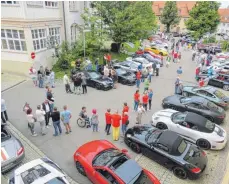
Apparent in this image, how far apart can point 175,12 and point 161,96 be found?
47331mm

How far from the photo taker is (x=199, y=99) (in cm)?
1254

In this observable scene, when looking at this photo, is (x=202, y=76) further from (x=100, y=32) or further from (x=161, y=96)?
(x=100, y=32)

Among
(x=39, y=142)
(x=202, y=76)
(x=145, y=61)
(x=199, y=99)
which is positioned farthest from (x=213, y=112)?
(x=145, y=61)

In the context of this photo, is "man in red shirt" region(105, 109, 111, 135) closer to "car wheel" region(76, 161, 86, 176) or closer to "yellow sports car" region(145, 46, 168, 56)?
"car wheel" region(76, 161, 86, 176)

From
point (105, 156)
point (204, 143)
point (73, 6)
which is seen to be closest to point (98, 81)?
point (204, 143)

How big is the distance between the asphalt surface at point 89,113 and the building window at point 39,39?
11.2 ft

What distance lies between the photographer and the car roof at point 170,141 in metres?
8.27

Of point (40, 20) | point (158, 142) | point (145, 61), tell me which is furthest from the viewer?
point (145, 61)

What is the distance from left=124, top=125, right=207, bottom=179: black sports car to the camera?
26.2 feet

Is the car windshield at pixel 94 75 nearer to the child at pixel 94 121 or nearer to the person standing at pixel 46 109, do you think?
the person standing at pixel 46 109

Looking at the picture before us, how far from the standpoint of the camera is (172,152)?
8273 millimetres

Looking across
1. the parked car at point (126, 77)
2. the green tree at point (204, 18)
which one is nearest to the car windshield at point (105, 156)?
the parked car at point (126, 77)

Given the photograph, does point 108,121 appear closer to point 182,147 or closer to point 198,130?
point 182,147

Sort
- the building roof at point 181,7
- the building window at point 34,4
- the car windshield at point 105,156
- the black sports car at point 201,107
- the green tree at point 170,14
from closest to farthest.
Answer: the car windshield at point 105,156 → the black sports car at point 201,107 → the building window at point 34,4 → the green tree at point 170,14 → the building roof at point 181,7
